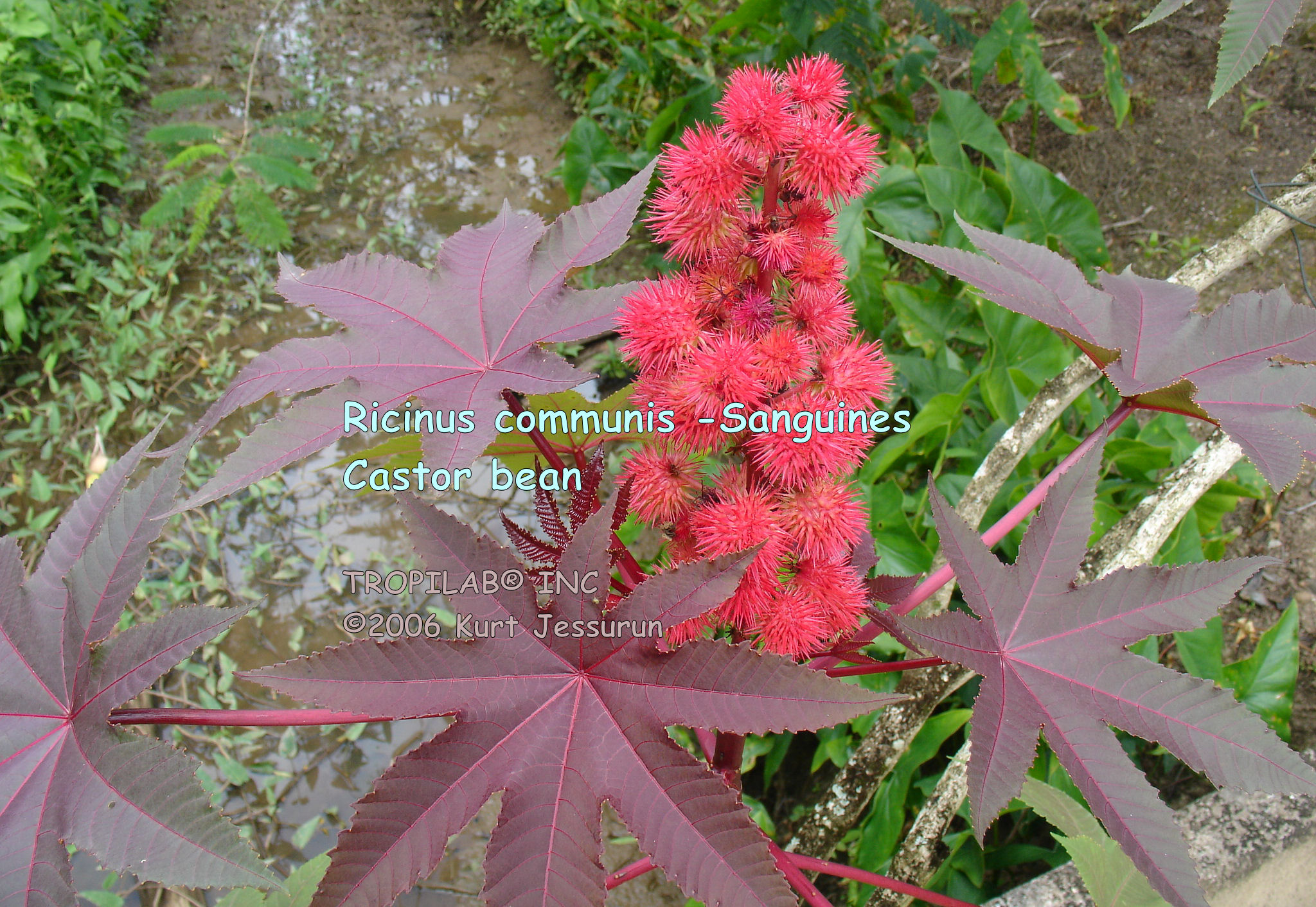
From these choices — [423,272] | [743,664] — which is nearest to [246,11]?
[423,272]

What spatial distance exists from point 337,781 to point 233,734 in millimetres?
322

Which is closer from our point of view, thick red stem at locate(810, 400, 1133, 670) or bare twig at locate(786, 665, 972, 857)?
thick red stem at locate(810, 400, 1133, 670)

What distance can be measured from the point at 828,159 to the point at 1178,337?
478 mm

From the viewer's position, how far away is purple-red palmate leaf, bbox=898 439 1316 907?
0.59 m

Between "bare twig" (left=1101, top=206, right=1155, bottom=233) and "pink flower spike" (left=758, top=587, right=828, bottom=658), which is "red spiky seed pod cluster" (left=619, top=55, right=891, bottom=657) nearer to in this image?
"pink flower spike" (left=758, top=587, right=828, bottom=658)

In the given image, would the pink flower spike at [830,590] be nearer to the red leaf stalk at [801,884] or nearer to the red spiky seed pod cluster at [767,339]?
the red spiky seed pod cluster at [767,339]

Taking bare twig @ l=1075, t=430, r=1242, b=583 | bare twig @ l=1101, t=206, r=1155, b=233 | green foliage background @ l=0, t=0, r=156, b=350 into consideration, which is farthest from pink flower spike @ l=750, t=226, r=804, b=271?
green foliage background @ l=0, t=0, r=156, b=350

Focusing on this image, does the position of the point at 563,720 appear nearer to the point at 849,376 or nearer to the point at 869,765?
the point at 849,376

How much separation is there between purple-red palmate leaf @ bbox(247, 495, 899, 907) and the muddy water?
95 centimetres

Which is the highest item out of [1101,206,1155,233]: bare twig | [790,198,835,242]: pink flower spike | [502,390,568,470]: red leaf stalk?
[1101,206,1155,233]: bare twig

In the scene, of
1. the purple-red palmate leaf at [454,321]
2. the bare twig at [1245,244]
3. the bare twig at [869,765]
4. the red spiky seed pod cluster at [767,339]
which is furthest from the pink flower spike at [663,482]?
the bare twig at [1245,244]

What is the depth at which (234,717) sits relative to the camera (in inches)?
24.7

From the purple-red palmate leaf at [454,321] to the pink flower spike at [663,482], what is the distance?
11 centimetres

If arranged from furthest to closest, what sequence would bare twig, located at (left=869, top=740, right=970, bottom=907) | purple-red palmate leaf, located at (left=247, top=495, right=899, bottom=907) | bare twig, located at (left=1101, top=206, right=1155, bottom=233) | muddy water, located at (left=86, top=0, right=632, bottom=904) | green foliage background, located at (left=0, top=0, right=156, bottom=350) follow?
green foliage background, located at (left=0, top=0, right=156, bottom=350) < bare twig, located at (left=1101, top=206, right=1155, bottom=233) < muddy water, located at (left=86, top=0, right=632, bottom=904) < bare twig, located at (left=869, top=740, right=970, bottom=907) < purple-red palmate leaf, located at (left=247, top=495, right=899, bottom=907)
